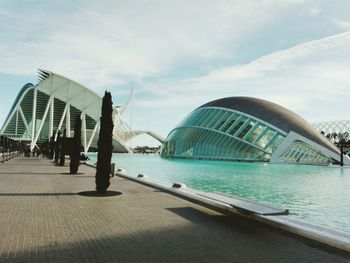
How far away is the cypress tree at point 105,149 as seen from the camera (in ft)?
47.2

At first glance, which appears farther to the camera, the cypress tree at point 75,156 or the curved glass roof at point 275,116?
the curved glass roof at point 275,116

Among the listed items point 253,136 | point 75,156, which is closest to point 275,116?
point 253,136

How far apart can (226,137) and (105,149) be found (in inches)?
1901

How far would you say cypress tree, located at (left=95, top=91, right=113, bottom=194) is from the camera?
14.4 m

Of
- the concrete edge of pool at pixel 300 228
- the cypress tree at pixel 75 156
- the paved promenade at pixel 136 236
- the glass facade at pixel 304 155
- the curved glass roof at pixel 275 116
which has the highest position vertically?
the curved glass roof at pixel 275 116

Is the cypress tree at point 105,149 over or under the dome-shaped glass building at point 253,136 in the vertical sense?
under

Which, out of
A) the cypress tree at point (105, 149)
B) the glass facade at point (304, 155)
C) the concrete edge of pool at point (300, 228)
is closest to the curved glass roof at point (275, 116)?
the glass facade at point (304, 155)

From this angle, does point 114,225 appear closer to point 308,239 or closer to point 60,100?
point 308,239

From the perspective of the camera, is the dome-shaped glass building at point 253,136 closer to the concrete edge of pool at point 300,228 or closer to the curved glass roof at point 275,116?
the curved glass roof at point 275,116

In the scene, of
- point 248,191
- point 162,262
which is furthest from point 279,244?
point 248,191

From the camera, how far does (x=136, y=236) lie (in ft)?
24.1

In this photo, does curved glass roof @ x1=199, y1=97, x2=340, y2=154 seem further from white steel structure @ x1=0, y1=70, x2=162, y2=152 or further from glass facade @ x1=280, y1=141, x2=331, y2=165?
white steel structure @ x1=0, y1=70, x2=162, y2=152

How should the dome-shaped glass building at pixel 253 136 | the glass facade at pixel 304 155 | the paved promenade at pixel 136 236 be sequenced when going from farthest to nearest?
1. the dome-shaped glass building at pixel 253 136
2. the glass facade at pixel 304 155
3. the paved promenade at pixel 136 236

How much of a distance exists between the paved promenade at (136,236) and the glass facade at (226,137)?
1945 inches
